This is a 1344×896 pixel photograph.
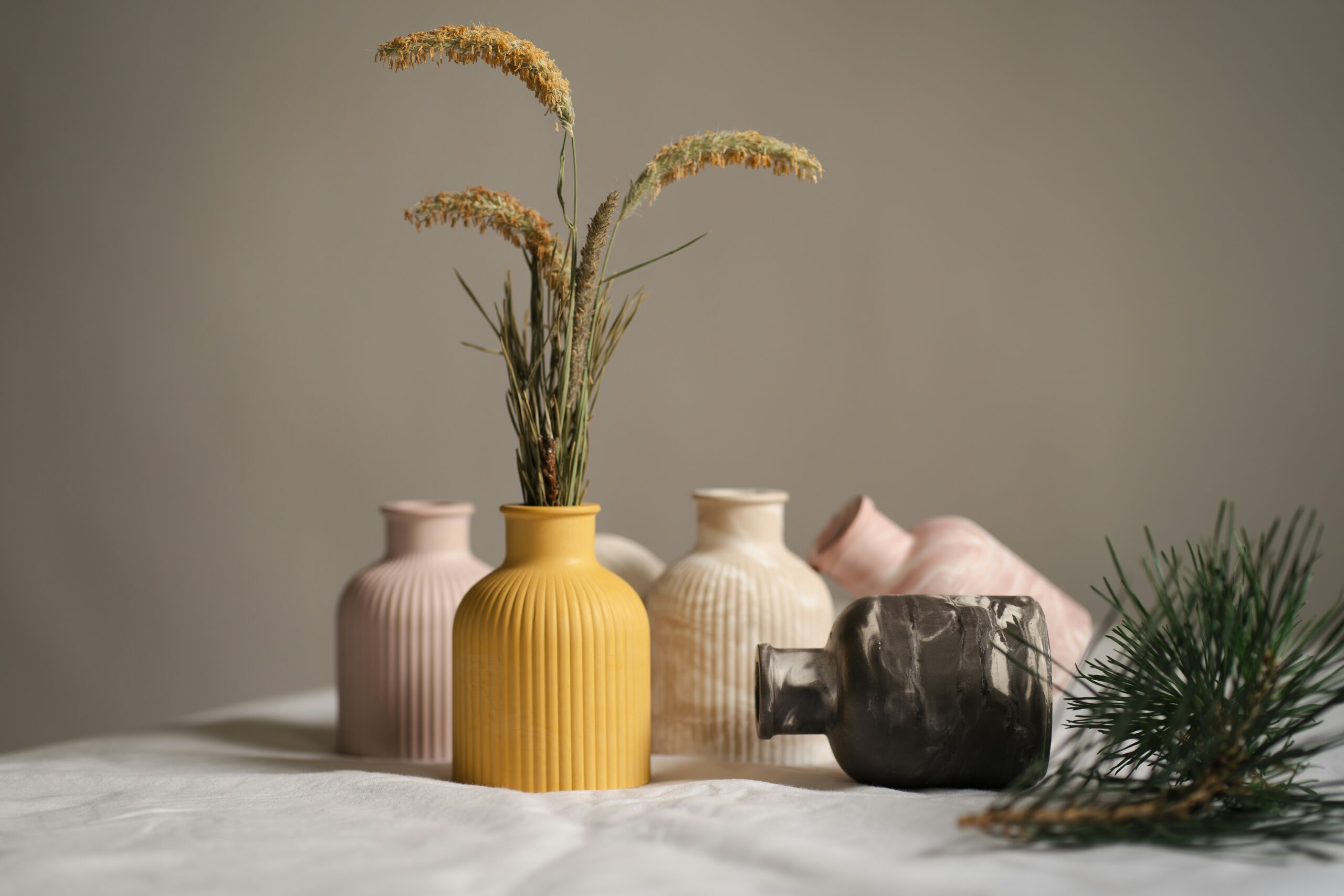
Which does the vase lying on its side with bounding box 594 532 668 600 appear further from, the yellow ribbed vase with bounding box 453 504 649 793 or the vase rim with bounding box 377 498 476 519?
the yellow ribbed vase with bounding box 453 504 649 793

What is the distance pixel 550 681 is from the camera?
2.86ft

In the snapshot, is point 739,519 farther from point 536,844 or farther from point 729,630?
point 536,844

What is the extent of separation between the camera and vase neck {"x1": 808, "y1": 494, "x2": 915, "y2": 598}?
1.19m

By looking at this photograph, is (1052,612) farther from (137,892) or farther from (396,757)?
(137,892)

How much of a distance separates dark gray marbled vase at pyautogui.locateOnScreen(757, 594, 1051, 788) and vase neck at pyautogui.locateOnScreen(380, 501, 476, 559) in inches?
21.4

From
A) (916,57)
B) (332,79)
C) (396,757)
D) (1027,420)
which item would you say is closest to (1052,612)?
(396,757)

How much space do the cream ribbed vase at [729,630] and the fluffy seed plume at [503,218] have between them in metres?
0.30

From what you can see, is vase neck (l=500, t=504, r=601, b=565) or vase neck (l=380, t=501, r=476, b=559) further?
vase neck (l=380, t=501, r=476, b=559)

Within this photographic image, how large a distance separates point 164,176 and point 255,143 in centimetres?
22

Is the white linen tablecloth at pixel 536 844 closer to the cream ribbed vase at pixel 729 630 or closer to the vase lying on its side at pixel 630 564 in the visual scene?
the cream ribbed vase at pixel 729 630

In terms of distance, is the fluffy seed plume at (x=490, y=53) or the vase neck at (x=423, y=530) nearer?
the fluffy seed plume at (x=490, y=53)

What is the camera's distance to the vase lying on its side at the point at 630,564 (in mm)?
1229

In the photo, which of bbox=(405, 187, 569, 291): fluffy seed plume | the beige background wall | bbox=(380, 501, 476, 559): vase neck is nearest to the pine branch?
bbox=(405, 187, 569, 291): fluffy seed plume

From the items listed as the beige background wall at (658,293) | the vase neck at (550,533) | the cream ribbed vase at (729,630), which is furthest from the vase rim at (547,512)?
the beige background wall at (658,293)
